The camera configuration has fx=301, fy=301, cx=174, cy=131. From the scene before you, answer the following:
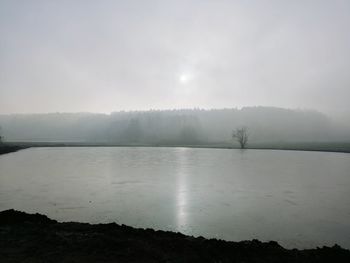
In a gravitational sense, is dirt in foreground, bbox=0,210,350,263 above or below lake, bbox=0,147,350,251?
above

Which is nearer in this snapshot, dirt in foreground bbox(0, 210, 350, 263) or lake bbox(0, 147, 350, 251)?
dirt in foreground bbox(0, 210, 350, 263)

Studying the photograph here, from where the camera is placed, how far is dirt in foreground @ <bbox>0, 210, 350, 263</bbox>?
386 inches

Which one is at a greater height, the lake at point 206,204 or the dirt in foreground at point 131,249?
the dirt in foreground at point 131,249

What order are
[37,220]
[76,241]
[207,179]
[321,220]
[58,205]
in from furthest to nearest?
[207,179], [58,205], [321,220], [37,220], [76,241]

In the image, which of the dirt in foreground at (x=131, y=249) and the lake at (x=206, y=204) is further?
the lake at (x=206, y=204)

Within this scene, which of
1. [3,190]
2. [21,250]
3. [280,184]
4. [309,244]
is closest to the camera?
[21,250]

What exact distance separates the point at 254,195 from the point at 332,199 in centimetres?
559

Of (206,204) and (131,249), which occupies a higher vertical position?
(131,249)

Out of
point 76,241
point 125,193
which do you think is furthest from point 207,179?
point 76,241

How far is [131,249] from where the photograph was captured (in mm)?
10562

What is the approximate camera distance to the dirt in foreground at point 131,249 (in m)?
9.81

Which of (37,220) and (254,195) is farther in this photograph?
(254,195)

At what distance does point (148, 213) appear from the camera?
17.6m

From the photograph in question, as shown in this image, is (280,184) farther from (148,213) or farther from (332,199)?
(148,213)
